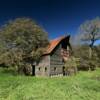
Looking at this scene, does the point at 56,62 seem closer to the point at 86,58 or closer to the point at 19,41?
the point at 19,41

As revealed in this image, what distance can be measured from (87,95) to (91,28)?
30.7 meters

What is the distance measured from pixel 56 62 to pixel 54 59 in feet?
2.32

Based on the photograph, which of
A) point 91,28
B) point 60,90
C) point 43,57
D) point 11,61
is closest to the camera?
point 60,90

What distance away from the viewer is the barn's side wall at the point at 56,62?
3297cm

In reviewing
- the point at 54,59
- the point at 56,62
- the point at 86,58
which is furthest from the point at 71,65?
the point at 86,58

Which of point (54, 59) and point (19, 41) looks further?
point (54, 59)

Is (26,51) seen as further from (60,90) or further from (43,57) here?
(60,90)

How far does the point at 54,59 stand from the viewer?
1315 inches

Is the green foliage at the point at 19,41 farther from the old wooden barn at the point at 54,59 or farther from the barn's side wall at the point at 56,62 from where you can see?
the barn's side wall at the point at 56,62

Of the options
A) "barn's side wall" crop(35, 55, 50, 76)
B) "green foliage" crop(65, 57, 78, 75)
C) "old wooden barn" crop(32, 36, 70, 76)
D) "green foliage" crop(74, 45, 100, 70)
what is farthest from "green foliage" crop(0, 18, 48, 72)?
"green foliage" crop(74, 45, 100, 70)

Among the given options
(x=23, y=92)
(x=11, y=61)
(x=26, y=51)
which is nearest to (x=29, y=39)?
(x=26, y=51)

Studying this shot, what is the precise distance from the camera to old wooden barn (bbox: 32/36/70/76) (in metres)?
32.7

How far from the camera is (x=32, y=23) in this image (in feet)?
107

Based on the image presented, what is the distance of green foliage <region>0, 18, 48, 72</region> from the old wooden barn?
166cm
